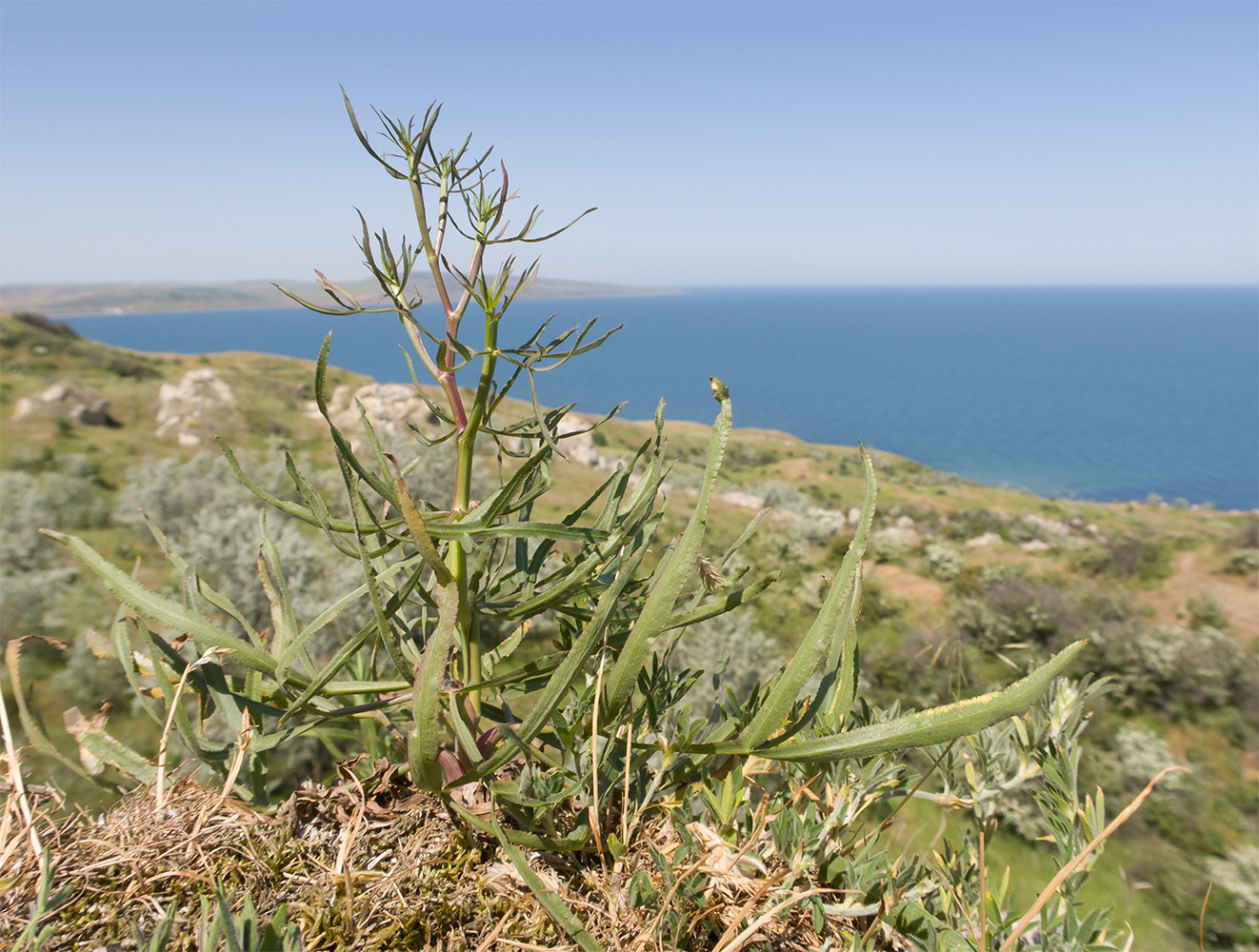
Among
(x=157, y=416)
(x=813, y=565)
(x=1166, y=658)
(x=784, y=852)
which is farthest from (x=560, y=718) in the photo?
(x=157, y=416)

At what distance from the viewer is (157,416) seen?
2780 cm

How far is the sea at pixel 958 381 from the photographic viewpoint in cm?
7250

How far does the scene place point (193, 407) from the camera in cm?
2812

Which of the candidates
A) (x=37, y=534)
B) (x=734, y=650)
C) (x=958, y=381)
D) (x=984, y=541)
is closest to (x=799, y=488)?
(x=984, y=541)

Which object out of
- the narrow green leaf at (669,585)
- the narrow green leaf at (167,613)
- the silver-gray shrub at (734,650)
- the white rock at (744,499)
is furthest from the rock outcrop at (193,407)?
the narrow green leaf at (669,585)

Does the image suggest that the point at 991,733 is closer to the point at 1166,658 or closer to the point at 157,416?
the point at 1166,658

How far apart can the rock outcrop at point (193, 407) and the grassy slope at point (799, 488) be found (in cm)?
56

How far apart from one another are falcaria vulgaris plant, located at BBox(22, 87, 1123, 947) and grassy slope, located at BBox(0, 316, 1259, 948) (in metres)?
6.86

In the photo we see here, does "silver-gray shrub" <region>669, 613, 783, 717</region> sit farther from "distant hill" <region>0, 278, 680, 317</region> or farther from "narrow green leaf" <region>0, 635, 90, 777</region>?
"distant hill" <region>0, 278, 680, 317</region>

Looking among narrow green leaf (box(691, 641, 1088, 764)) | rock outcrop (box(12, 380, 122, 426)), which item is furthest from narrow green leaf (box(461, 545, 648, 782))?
rock outcrop (box(12, 380, 122, 426))

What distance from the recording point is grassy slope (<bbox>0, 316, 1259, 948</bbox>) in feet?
51.2

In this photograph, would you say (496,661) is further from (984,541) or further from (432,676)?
(984,541)

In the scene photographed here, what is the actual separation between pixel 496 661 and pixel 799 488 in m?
38.5

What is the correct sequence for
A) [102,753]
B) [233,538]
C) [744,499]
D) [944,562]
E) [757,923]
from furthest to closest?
[744,499] < [944,562] < [233,538] < [102,753] < [757,923]
